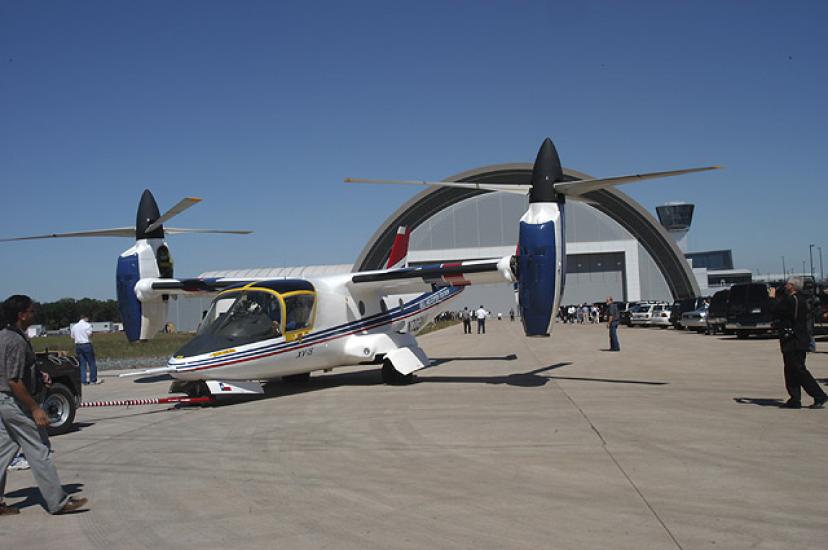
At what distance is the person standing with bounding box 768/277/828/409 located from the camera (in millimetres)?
9734

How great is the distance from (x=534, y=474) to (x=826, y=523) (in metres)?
2.51

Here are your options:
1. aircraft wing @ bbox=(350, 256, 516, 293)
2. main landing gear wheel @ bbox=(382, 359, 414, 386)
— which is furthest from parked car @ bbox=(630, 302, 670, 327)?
main landing gear wheel @ bbox=(382, 359, 414, 386)

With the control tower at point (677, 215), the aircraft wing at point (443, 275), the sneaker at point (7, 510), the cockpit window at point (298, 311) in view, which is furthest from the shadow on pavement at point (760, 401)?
the control tower at point (677, 215)

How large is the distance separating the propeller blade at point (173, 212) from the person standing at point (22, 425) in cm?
1048

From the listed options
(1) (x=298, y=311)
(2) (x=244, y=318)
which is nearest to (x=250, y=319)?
(2) (x=244, y=318)

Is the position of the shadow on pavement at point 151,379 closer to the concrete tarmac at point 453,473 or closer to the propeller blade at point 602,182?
the concrete tarmac at point 453,473

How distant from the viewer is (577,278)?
67062 mm

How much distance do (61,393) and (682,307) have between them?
3330 cm

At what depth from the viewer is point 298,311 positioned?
13.9 metres

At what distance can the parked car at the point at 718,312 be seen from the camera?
2978cm

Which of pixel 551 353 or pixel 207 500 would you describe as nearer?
pixel 207 500

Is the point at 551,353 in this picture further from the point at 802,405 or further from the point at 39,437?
the point at 39,437

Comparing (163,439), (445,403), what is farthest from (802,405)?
(163,439)

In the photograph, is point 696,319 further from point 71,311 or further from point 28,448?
point 71,311
